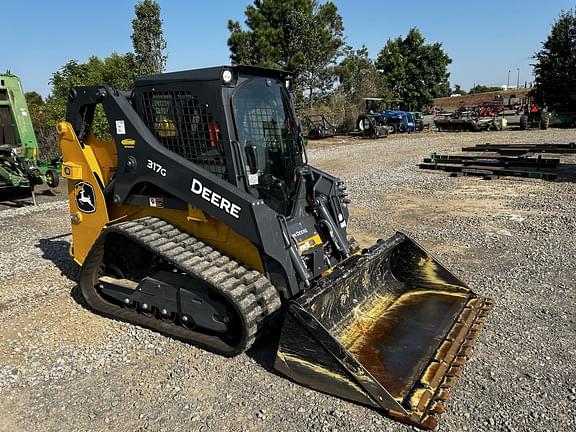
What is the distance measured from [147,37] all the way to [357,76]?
18.4m

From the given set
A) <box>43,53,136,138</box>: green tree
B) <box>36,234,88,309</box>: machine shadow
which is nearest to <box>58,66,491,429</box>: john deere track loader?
<box>36,234,88,309</box>: machine shadow

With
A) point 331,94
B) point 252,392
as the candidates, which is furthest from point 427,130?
point 252,392

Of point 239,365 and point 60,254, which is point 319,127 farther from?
point 239,365

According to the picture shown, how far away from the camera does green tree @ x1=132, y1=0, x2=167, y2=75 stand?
16844 mm

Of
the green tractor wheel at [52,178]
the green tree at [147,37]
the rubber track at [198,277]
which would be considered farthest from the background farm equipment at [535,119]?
the rubber track at [198,277]

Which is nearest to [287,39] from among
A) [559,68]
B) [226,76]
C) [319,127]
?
[319,127]

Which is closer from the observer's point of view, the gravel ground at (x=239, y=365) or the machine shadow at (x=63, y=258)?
the gravel ground at (x=239, y=365)

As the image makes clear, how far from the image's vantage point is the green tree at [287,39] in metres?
26.7

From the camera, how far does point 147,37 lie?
17047mm

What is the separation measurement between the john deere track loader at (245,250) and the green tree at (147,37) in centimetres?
1321

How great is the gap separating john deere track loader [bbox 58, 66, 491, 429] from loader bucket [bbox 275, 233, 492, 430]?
0.01 metres

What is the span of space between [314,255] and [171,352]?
1.50 metres

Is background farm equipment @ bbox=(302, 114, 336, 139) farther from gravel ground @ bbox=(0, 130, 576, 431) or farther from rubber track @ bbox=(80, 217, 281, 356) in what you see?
rubber track @ bbox=(80, 217, 281, 356)

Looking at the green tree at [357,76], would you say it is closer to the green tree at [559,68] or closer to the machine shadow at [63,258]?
the green tree at [559,68]
